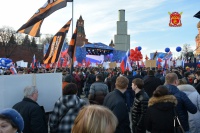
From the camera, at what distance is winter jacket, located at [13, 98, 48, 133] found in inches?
168

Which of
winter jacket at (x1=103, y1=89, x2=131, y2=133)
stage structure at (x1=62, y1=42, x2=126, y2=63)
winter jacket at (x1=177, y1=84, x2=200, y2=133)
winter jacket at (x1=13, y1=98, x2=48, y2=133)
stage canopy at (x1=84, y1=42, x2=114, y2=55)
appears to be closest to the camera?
winter jacket at (x1=13, y1=98, x2=48, y2=133)

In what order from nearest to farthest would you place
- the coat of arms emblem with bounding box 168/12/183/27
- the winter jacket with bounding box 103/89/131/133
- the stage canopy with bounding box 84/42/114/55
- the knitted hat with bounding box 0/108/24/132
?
the knitted hat with bounding box 0/108/24/132 < the winter jacket with bounding box 103/89/131/133 < the coat of arms emblem with bounding box 168/12/183/27 < the stage canopy with bounding box 84/42/114/55

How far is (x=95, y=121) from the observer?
6.42 ft

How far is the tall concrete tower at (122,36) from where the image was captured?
95.9 m

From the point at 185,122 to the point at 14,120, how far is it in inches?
142

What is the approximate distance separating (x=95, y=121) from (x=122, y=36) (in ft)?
312

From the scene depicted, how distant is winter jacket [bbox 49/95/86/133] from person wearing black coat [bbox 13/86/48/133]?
0.70 feet

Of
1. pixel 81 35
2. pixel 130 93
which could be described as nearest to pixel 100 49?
pixel 130 93

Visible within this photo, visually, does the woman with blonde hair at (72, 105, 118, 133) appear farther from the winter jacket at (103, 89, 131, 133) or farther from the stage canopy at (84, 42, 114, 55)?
the stage canopy at (84, 42, 114, 55)

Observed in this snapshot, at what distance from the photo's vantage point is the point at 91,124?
1949mm

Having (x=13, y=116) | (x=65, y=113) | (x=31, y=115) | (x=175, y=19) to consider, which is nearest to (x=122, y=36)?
(x=175, y=19)

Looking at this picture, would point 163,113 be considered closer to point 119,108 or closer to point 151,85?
point 119,108

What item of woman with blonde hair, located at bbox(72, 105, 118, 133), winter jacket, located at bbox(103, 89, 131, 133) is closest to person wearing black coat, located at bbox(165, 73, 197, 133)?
winter jacket, located at bbox(103, 89, 131, 133)

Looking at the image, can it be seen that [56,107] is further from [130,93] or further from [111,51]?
[111,51]
